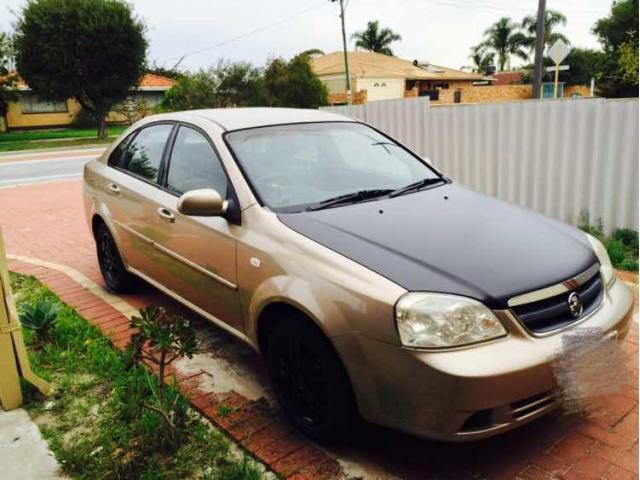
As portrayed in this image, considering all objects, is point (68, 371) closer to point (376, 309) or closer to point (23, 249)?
point (376, 309)

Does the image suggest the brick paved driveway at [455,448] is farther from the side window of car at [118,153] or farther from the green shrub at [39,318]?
the side window of car at [118,153]

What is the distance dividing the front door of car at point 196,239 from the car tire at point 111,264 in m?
0.82

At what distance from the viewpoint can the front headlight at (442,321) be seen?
233 centimetres

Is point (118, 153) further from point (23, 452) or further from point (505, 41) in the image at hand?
point (505, 41)

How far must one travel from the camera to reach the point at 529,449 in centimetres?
Answer: 276

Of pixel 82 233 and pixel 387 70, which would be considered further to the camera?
pixel 387 70

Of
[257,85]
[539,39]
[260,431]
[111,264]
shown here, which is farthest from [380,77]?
[260,431]

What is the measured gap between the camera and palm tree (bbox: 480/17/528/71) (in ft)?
185

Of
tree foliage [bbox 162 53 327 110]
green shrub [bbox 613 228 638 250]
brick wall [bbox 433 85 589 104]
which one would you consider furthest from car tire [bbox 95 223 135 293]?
brick wall [bbox 433 85 589 104]

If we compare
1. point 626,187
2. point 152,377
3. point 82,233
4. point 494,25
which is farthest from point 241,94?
point 494,25

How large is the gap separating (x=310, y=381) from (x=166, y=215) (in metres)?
1.65

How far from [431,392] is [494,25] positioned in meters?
62.7

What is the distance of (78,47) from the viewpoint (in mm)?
28578

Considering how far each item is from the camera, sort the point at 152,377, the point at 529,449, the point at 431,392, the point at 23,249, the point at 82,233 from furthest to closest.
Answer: the point at 82,233 < the point at 23,249 < the point at 152,377 < the point at 529,449 < the point at 431,392
